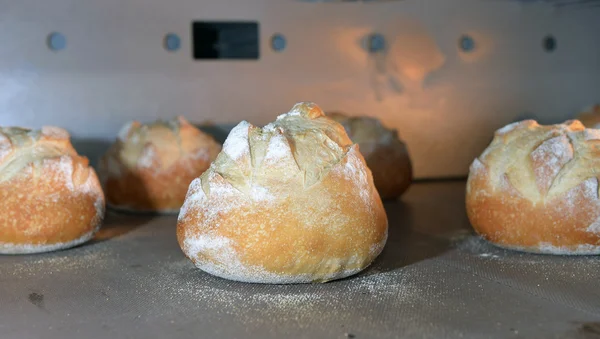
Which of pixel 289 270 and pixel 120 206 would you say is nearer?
pixel 289 270

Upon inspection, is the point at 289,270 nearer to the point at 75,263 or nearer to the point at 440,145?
the point at 75,263

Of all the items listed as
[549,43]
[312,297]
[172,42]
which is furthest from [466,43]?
[312,297]

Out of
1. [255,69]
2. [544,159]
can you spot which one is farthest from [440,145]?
[544,159]

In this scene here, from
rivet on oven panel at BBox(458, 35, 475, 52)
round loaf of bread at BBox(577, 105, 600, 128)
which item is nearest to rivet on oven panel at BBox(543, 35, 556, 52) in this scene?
rivet on oven panel at BBox(458, 35, 475, 52)

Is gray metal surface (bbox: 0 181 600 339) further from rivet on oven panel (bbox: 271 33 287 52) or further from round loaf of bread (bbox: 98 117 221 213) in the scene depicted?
rivet on oven panel (bbox: 271 33 287 52)

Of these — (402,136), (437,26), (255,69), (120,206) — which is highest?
(437,26)
